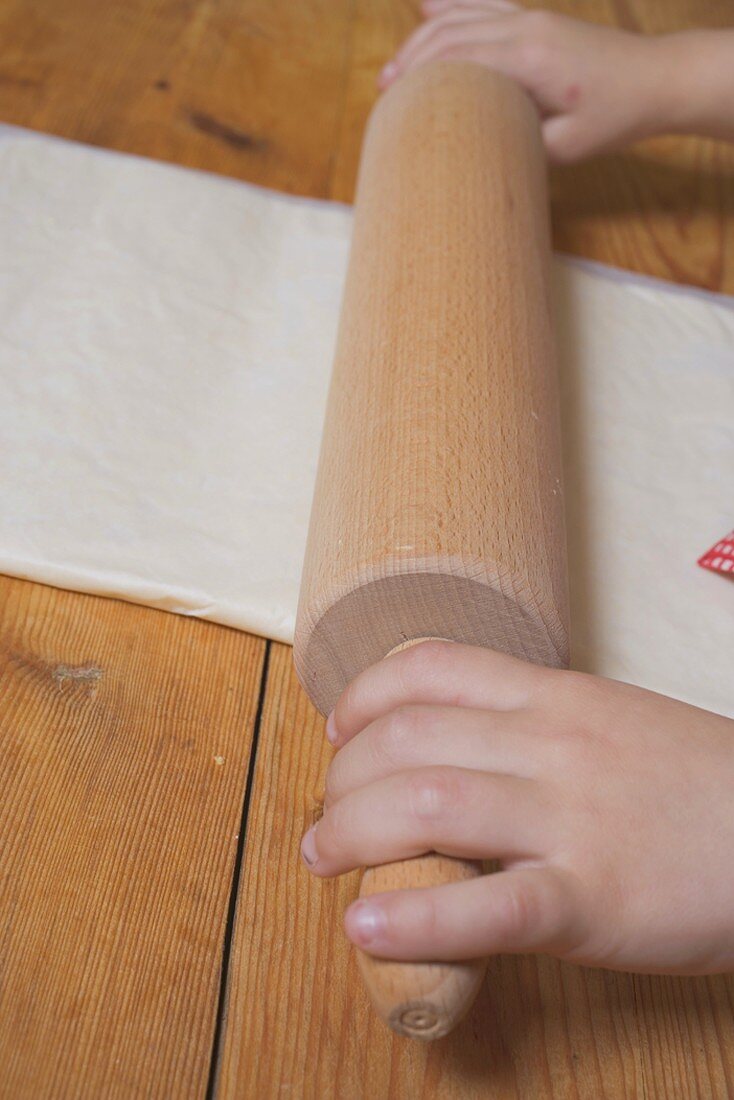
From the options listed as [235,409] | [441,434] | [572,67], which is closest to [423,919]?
[441,434]

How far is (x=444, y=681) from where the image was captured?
1.40ft

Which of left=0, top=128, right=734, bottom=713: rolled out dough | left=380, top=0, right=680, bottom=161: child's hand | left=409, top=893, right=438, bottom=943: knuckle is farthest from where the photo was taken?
left=380, top=0, right=680, bottom=161: child's hand

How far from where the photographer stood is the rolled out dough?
1.90 ft

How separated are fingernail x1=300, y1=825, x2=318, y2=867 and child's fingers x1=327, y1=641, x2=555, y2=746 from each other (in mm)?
50

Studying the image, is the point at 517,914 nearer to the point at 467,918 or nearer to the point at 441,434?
the point at 467,918

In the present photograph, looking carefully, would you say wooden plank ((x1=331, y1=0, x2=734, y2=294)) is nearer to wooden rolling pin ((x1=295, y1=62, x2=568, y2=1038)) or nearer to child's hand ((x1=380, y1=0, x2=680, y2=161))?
child's hand ((x1=380, y1=0, x2=680, y2=161))

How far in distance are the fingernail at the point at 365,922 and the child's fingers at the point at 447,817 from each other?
27 mm

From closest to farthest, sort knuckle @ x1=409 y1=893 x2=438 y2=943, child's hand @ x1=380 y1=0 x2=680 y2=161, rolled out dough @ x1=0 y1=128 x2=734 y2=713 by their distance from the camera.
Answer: knuckle @ x1=409 y1=893 x2=438 y2=943 → rolled out dough @ x1=0 y1=128 x2=734 y2=713 → child's hand @ x1=380 y1=0 x2=680 y2=161

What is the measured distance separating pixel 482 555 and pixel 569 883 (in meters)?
0.14

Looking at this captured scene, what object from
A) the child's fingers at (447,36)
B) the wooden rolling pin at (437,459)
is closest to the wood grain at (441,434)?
the wooden rolling pin at (437,459)

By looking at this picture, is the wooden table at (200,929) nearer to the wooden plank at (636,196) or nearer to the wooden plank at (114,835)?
the wooden plank at (114,835)

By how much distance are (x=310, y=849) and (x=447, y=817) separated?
0.28 ft

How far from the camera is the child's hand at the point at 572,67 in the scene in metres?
0.84

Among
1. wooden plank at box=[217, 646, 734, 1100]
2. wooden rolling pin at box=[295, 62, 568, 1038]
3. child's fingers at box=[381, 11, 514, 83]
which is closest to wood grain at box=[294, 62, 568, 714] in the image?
wooden rolling pin at box=[295, 62, 568, 1038]
